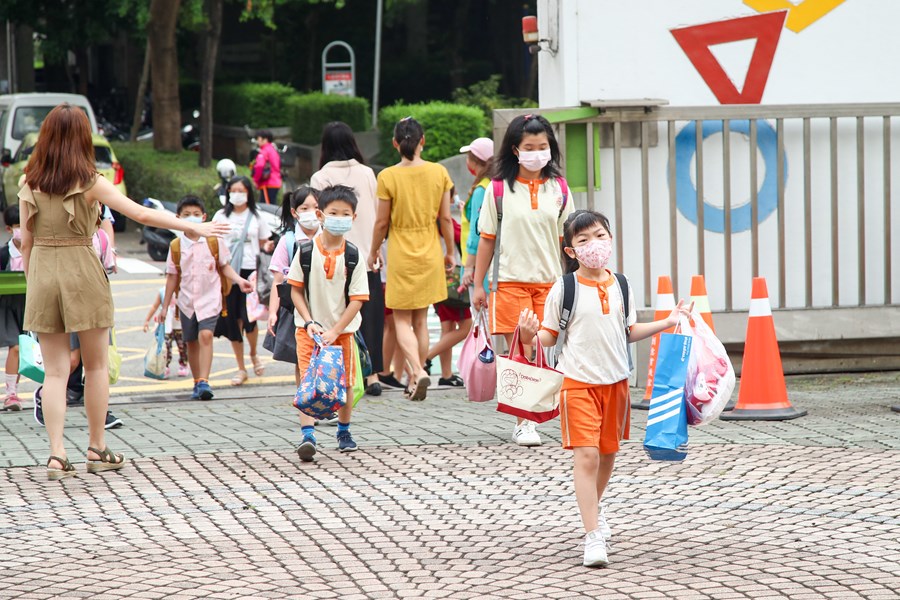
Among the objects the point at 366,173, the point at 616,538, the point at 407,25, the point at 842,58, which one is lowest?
the point at 616,538

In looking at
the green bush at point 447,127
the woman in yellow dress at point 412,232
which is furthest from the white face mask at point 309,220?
the green bush at point 447,127

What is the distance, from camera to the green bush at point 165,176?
21703 mm

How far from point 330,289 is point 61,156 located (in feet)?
4.96

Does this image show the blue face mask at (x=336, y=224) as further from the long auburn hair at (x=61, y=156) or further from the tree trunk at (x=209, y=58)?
the tree trunk at (x=209, y=58)

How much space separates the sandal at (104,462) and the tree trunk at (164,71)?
1924cm

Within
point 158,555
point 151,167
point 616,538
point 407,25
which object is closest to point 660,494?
point 616,538

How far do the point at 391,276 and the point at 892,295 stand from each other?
3545 mm

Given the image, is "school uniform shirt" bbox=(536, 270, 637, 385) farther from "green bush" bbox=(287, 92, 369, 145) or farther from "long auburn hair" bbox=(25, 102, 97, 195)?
"green bush" bbox=(287, 92, 369, 145)

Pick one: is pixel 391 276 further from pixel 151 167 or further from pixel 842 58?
pixel 151 167

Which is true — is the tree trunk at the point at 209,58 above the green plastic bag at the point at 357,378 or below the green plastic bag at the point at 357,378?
above

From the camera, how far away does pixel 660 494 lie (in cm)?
643

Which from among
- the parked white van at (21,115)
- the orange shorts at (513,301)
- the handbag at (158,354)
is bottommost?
the handbag at (158,354)

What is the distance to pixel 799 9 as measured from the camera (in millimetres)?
Result: 9789

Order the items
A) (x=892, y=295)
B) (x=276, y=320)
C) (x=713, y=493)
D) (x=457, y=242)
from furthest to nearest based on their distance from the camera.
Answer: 1. (x=457, y=242)
2. (x=892, y=295)
3. (x=276, y=320)
4. (x=713, y=493)
